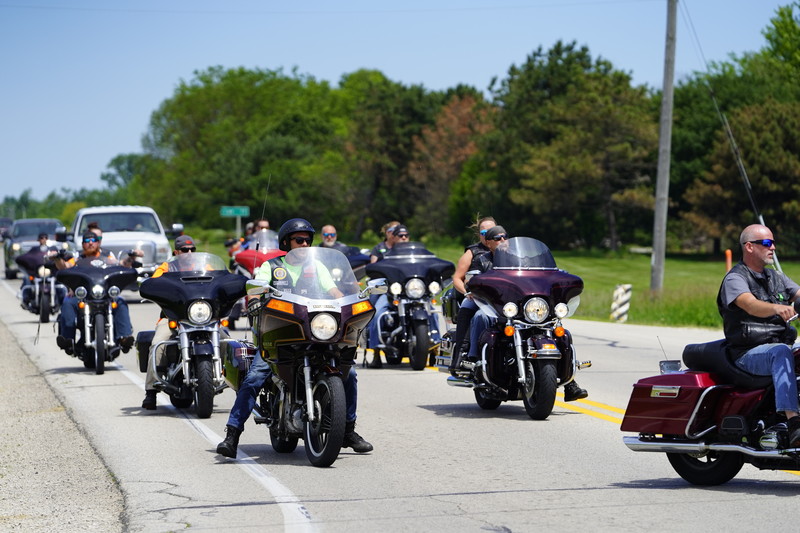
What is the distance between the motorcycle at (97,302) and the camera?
53.2 ft

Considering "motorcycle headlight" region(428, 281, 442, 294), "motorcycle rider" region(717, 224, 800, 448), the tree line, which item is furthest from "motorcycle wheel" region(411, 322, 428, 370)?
the tree line

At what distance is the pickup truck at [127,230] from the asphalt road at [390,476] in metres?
17.3

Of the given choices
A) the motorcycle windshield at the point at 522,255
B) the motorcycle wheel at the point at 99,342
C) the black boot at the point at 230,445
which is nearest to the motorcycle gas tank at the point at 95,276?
the motorcycle wheel at the point at 99,342

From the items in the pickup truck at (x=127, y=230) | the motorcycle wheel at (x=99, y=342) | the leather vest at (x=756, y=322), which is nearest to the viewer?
the leather vest at (x=756, y=322)

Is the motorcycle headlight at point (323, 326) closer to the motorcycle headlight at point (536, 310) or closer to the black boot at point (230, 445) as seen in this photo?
the black boot at point (230, 445)

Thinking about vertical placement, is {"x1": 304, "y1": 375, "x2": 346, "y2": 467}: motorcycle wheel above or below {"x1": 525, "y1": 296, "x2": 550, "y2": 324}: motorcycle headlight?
below

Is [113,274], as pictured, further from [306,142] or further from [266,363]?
[306,142]

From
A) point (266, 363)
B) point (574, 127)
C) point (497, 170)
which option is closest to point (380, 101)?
point (497, 170)

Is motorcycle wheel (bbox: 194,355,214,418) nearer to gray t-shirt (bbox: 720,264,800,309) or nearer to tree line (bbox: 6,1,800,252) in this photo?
gray t-shirt (bbox: 720,264,800,309)

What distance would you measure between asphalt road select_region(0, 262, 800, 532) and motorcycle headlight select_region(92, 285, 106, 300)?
2.37 meters

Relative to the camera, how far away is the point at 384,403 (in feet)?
43.5

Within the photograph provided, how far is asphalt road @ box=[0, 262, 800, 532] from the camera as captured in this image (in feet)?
24.2

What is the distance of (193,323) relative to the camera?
12344 mm

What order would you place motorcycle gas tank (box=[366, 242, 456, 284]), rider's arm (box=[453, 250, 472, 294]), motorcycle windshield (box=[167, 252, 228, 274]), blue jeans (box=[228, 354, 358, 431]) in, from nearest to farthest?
blue jeans (box=[228, 354, 358, 431]) → motorcycle windshield (box=[167, 252, 228, 274]) → rider's arm (box=[453, 250, 472, 294]) → motorcycle gas tank (box=[366, 242, 456, 284])
